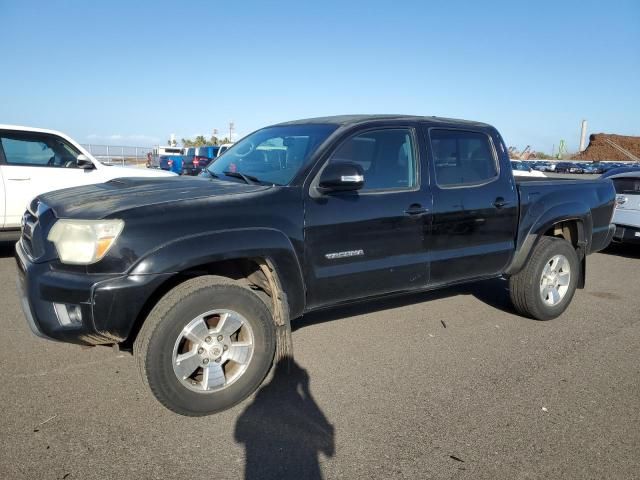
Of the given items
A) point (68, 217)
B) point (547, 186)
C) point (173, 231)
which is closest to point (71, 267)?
point (68, 217)

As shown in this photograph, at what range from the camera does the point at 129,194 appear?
10.9 feet

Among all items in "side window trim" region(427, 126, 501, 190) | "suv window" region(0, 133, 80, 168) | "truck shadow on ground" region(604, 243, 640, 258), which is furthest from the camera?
"truck shadow on ground" region(604, 243, 640, 258)

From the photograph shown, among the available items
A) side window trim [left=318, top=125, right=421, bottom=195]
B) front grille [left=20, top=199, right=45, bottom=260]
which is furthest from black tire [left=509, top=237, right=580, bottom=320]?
→ front grille [left=20, top=199, right=45, bottom=260]

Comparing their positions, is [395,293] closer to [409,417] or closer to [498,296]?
[409,417]

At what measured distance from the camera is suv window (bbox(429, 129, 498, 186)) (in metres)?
4.26

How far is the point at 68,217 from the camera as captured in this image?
9.75ft

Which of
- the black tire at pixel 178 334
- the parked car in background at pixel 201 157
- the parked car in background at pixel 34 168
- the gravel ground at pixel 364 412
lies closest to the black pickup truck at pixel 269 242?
the black tire at pixel 178 334

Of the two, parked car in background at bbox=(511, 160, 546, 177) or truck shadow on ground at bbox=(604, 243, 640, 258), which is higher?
parked car in background at bbox=(511, 160, 546, 177)

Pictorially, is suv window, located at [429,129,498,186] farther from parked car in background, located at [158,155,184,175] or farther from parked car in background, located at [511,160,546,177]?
parked car in background, located at [158,155,184,175]

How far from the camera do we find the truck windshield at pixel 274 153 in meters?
3.74

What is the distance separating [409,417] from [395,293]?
43.6 inches

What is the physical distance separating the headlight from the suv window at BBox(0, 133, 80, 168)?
526 centimetres

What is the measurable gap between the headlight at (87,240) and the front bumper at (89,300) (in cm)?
10

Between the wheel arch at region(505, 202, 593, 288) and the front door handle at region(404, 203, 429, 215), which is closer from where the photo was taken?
the front door handle at region(404, 203, 429, 215)
